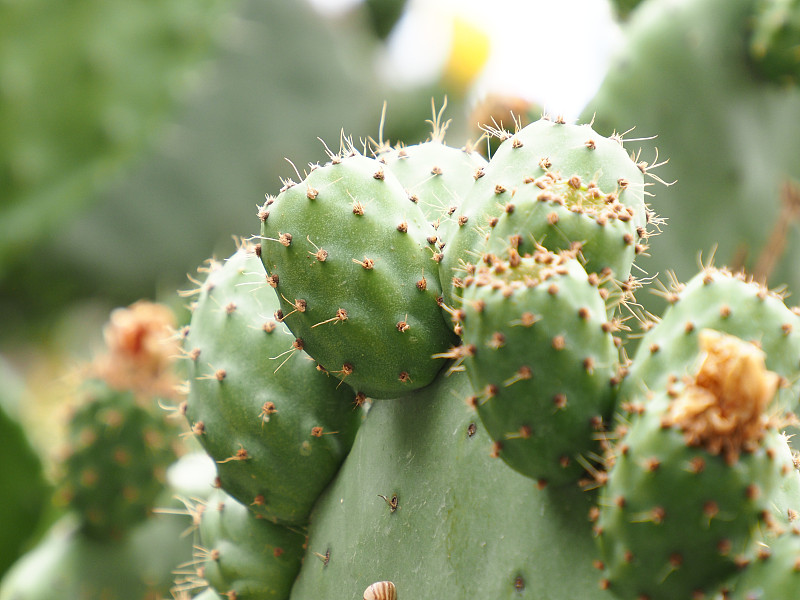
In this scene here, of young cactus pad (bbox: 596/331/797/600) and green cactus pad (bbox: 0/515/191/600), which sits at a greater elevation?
young cactus pad (bbox: 596/331/797/600)

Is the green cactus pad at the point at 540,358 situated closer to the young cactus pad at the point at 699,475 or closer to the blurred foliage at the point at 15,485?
the young cactus pad at the point at 699,475

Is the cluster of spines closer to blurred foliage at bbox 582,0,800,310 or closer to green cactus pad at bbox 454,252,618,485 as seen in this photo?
green cactus pad at bbox 454,252,618,485

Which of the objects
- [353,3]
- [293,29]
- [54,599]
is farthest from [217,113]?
[54,599]

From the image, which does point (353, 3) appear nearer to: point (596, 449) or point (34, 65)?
point (34, 65)

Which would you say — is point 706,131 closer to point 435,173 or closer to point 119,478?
point 435,173

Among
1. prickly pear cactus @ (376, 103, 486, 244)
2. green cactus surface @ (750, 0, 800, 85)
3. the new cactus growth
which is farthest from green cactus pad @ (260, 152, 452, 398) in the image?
green cactus surface @ (750, 0, 800, 85)

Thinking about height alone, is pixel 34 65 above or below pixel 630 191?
below

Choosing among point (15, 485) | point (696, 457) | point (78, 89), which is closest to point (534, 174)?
point (696, 457)
